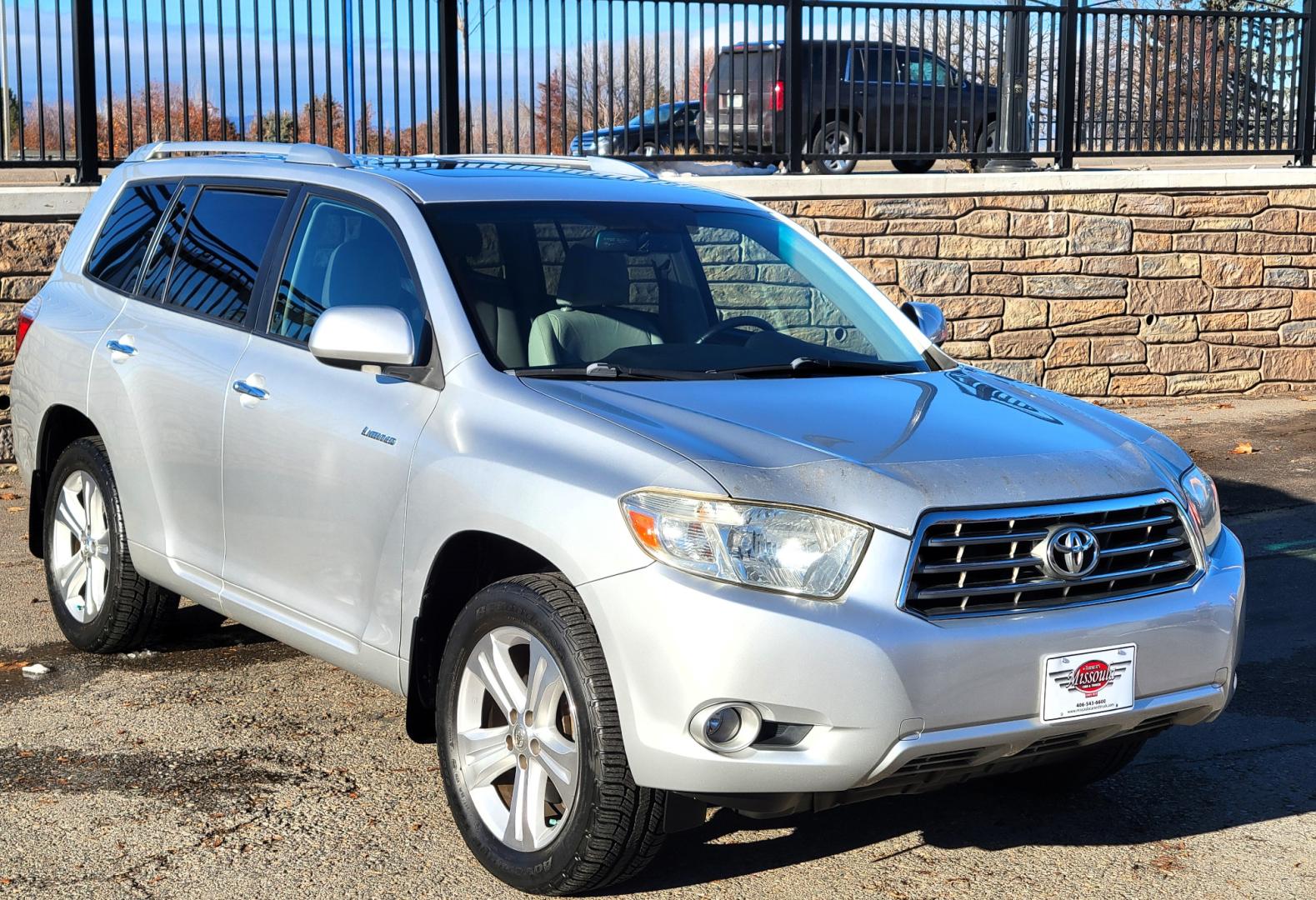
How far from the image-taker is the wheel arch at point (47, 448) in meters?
5.96

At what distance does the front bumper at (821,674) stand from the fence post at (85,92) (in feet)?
24.1

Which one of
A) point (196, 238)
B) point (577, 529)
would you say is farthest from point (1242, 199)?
point (577, 529)

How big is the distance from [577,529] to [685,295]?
5.32ft

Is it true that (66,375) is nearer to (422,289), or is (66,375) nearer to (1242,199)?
(422,289)

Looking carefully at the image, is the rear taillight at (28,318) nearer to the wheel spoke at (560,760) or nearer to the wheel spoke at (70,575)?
the wheel spoke at (70,575)

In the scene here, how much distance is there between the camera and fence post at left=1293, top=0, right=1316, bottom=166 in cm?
1285

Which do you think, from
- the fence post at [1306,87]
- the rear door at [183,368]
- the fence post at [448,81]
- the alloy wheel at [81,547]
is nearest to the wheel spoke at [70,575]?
the alloy wheel at [81,547]

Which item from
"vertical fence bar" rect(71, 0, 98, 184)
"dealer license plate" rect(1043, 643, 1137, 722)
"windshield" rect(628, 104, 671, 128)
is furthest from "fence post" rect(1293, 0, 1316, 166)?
"dealer license plate" rect(1043, 643, 1137, 722)

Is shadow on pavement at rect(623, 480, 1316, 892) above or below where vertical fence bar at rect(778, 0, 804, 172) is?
below

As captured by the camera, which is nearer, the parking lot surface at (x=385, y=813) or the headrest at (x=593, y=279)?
the parking lot surface at (x=385, y=813)

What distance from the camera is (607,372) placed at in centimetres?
426

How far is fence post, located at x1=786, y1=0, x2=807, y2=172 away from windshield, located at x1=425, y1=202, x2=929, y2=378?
20.3 ft

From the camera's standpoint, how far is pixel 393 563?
4.15 meters

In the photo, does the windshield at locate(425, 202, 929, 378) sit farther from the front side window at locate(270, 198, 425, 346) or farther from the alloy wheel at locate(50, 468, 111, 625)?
the alloy wheel at locate(50, 468, 111, 625)
